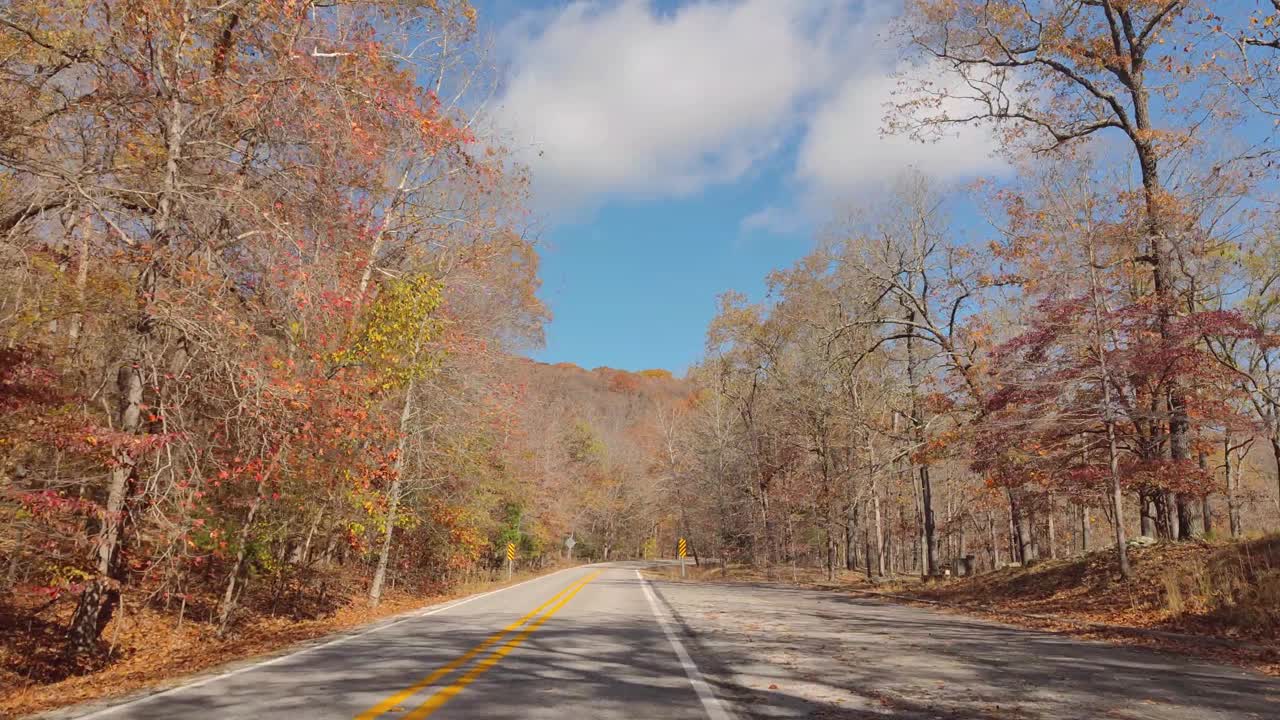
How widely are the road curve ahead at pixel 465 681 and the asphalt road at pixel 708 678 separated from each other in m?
Answer: 0.02

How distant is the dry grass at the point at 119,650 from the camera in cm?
771

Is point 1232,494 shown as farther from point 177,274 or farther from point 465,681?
point 177,274

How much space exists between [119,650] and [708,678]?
820 cm

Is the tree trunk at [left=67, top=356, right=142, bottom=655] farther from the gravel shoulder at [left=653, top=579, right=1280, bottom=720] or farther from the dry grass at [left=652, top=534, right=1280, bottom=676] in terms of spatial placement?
the dry grass at [left=652, top=534, right=1280, bottom=676]

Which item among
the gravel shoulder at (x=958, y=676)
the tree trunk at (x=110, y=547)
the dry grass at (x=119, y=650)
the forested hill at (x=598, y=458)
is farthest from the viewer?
the forested hill at (x=598, y=458)

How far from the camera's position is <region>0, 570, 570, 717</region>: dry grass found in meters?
7.71

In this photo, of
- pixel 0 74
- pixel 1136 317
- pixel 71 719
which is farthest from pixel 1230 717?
pixel 0 74

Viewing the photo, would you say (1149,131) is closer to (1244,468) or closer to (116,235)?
(116,235)

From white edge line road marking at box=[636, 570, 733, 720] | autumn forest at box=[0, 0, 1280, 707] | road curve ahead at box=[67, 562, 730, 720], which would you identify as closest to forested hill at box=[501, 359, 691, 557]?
autumn forest at box=[0, 0, 1280, 707]

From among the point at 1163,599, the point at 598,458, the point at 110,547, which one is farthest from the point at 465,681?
the point at 598,458

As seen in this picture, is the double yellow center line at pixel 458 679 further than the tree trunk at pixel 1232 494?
No

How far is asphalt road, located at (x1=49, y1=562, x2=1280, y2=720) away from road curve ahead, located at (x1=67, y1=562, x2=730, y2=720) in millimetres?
25

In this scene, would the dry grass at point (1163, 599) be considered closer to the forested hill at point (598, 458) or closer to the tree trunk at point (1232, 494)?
the tree trunk at point (1232, 494)

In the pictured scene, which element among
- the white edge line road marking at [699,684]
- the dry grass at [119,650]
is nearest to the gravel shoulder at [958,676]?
the white edge line road marking at [699,684]
